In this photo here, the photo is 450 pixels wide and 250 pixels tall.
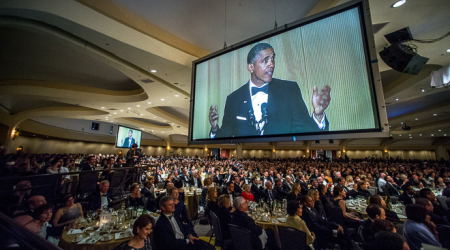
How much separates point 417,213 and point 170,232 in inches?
142

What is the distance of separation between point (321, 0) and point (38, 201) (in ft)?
22.5

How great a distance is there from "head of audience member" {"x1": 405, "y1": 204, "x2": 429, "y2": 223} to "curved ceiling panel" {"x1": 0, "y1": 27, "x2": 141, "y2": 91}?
9298 mm

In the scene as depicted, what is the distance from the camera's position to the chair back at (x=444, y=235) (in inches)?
110

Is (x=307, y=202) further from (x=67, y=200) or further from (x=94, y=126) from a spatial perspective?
(x=94, y=126)

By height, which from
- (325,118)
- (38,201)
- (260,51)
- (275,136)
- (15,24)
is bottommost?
(38,201)

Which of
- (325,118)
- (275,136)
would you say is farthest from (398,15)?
(275,136)

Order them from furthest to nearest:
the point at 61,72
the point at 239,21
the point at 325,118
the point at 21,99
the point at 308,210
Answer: the point at 21,99 → the point at 61,72 → the point at 239,21 → the point at 308,210 → the point at 325,118

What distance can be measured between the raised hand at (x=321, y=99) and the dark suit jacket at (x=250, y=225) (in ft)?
6.96

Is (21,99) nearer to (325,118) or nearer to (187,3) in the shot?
(187,3)

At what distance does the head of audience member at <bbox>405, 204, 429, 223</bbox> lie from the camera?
8.93ft

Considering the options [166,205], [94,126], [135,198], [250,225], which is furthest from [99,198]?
[94,126]

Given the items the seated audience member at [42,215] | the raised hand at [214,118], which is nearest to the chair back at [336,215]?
the raised hand at [214,118]

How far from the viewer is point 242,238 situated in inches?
108

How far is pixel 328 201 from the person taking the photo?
4758 mm
